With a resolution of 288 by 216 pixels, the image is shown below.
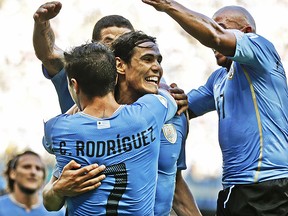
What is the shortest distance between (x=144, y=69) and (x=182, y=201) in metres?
1.20

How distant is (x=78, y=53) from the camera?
4.20 m

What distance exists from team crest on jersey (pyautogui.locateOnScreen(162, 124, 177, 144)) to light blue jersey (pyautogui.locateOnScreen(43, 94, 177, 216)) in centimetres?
70

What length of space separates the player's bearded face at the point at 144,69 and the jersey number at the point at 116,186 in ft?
2.44

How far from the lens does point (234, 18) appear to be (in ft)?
17.4

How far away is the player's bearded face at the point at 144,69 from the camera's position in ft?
15.4

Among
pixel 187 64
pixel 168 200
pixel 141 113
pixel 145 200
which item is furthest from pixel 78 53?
pixel 187 64

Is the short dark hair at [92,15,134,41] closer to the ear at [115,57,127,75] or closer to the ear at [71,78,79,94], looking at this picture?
the ear at [115,57,127,75]

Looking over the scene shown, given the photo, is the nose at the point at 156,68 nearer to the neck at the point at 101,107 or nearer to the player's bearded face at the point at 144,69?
the player's bearded face at the point at 144,69

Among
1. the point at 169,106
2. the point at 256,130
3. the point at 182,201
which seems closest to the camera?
the point at 169,106

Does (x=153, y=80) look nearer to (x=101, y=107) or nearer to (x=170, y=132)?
(x=170, y=132)

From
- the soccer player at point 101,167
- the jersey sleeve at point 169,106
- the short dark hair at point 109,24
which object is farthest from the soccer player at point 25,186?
the jersey sleeve at point 169,106

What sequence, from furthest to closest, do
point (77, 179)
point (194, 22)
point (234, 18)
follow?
point (234, 18)
point (194, 22)
point (77, 179)

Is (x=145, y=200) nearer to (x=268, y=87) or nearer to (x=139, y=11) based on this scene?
(x=268, y=87)

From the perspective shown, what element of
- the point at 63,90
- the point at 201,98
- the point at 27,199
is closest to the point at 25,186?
the point at 27,199
